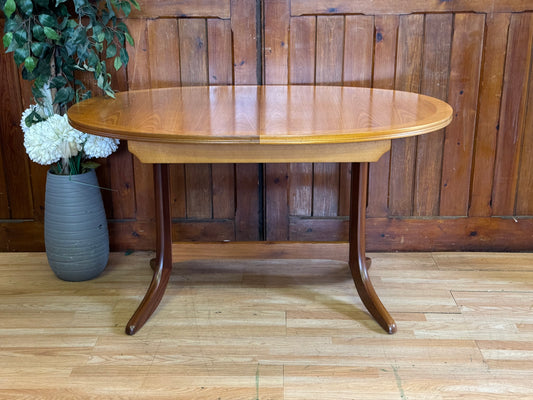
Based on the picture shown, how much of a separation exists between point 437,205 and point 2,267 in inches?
77.9

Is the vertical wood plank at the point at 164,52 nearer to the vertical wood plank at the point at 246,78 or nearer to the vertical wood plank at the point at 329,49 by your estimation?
the vertical wood plank at the point at 246,78

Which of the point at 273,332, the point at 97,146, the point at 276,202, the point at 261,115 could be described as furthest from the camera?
the point at 276,202

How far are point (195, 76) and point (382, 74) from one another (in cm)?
80

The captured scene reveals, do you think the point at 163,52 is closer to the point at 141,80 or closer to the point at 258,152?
the point at 141,80

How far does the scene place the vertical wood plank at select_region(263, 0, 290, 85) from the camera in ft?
8.16

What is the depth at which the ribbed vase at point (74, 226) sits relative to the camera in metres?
2.43

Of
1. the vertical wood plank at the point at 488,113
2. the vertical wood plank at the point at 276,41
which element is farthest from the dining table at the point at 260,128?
the vertical wood plank at the point at 488,113

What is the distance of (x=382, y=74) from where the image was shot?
2.57 metres

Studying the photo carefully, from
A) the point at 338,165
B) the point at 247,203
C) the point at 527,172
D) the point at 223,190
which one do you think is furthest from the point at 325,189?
the point at 527,172

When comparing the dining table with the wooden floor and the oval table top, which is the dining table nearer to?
the oval table top

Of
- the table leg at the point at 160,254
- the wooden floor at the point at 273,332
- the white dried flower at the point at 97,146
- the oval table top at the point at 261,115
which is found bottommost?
the wooden floor at the point at 273,332

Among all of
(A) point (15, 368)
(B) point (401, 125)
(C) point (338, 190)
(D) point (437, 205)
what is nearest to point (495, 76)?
(D) point (437, 205)

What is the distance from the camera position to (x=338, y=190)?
8.93ft

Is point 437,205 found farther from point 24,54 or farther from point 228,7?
point 24,54
